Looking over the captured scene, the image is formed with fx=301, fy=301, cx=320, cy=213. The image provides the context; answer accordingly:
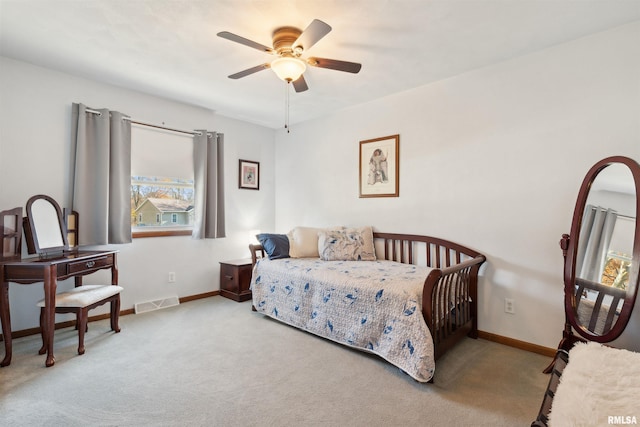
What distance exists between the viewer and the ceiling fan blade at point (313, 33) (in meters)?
1.69

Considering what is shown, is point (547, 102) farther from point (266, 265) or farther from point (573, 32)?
point (266, 265)

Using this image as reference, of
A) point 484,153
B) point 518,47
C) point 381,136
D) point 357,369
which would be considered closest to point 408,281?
point 357,369

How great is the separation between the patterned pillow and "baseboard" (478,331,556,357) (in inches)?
49.7

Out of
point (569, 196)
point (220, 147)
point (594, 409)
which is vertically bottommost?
point (594, 409)

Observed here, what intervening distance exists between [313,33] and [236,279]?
295 cm

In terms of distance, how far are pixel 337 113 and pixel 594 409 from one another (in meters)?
3.65

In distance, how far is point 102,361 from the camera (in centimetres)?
225

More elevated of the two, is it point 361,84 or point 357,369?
point 361,84

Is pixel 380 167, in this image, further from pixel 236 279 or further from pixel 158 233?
pixel 158 233

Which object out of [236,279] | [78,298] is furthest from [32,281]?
[236,279]

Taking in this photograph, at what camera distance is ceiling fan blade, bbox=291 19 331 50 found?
169 cm

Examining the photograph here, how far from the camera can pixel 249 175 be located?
4.45m

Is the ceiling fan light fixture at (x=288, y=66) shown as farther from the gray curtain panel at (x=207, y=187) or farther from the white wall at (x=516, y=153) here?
the gray curtain panel at (x=207, y=187)

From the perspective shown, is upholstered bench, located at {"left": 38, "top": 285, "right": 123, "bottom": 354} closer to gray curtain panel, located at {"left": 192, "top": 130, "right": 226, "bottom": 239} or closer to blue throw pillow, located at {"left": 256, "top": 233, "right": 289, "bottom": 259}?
gray curtain panel, located at {"left": 192, "top": 130, "right": 226, "bottom": 239}
